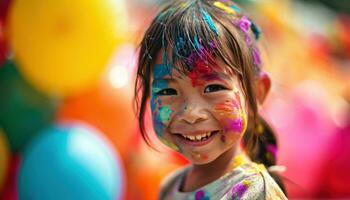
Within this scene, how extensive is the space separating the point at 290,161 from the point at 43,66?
1.62 metres

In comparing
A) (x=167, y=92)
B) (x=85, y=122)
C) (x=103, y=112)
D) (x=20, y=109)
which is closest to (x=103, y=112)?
(x=103, y=112)

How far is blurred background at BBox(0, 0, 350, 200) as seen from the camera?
240 cm

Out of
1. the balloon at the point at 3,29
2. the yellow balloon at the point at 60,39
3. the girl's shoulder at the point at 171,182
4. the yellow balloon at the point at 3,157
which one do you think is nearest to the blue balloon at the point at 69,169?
the yellow balloon at the point at 3,157

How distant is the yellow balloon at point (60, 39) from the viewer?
8.07 ft

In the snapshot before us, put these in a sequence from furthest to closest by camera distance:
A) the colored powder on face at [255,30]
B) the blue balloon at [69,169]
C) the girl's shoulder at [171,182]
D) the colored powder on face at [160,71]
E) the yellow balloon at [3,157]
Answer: the yellow balloon at [3,157]
the blue balloon at [69,169]
the girl's shoulder at [171,182]
the colored powder on face at [255,30]
the colored powder on face at [160,71]

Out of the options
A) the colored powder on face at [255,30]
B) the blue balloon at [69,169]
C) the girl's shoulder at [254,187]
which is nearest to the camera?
the girl's shoulder at [254,187]

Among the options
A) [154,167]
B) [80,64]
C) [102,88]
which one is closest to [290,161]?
[154,167]

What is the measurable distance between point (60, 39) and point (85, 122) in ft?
1.54

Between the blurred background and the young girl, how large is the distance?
713 mm

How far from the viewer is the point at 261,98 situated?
1409 millimetres

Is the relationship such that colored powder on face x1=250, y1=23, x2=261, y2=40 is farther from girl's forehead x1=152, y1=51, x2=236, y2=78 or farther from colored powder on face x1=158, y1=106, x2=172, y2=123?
colored powder on face x1=158, y1=106, x2=172, y2=123

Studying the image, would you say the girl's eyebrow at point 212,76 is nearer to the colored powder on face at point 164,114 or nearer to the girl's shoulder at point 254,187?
the colored powder on face at point 164,114

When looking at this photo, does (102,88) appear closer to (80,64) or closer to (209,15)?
(80,64)

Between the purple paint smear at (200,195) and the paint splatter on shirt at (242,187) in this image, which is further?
the purple paint smear at (200,195)
